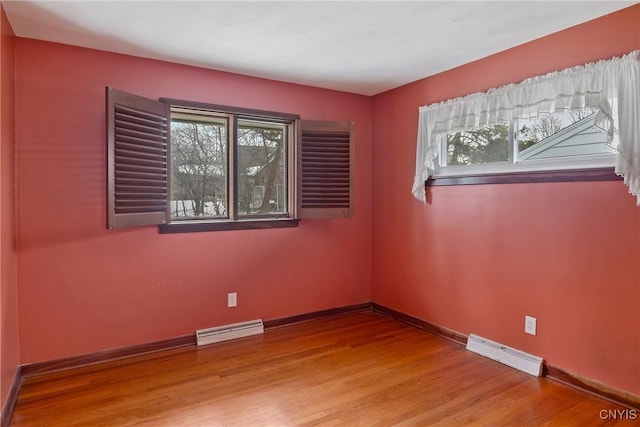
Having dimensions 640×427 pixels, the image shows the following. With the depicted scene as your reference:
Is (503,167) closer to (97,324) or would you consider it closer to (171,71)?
(171,71)

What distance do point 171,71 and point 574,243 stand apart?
3.13 metres

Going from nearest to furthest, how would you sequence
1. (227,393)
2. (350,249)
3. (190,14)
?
(190,14) → (227,393) → (350,249)

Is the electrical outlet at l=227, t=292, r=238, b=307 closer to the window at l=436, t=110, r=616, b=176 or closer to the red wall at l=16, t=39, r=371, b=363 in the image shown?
the red wall at l=16, t=39, r=371, b=363

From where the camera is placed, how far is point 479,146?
10.5 feet

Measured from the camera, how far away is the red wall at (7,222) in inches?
83.9

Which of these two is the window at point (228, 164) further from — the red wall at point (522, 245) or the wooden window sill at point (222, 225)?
the red wall at point (522, 245)

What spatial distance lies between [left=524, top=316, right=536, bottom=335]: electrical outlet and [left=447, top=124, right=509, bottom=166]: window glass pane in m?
1.16

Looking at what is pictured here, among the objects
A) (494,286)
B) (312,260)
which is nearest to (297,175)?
(312,260)

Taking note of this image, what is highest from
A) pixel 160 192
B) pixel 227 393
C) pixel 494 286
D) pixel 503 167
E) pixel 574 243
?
pixel 503 167

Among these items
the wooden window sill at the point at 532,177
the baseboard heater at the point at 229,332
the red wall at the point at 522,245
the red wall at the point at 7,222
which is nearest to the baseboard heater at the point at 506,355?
the red wall at the point at 522,245

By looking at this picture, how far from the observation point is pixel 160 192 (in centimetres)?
299

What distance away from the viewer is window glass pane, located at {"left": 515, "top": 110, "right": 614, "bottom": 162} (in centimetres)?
249

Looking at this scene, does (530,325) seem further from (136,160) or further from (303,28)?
(136,160)

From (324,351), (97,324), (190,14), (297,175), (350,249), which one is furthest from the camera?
(350,249)
